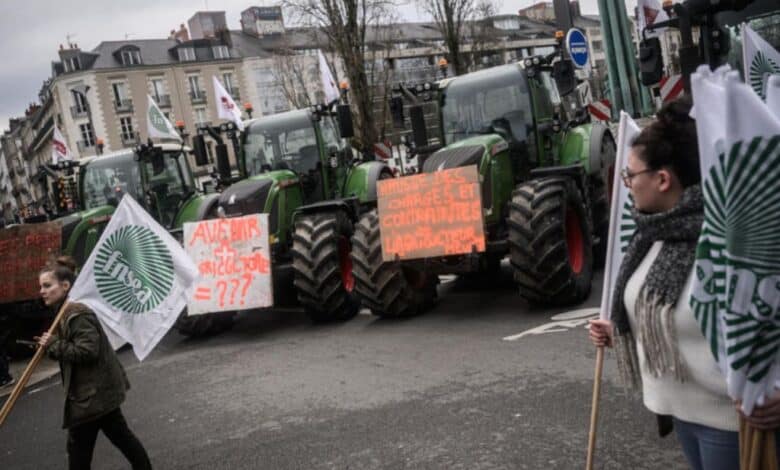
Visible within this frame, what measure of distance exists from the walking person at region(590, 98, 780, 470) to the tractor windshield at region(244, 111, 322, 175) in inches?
334

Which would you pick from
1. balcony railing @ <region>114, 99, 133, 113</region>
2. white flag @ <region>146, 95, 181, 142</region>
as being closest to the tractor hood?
white flag @ <region>146, 95, 181, 142</region>

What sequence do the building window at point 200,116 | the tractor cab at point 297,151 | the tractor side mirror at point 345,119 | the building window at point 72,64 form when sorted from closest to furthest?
1. the tractor side mirror at point 345,119
2. the tractor cab at point 297,151
3. the building window at point 72,64
4. the building window at point 200,116

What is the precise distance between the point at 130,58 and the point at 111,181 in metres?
53.0

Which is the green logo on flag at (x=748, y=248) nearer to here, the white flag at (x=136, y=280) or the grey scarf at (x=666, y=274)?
the grey scarf at (x=666, y=274)

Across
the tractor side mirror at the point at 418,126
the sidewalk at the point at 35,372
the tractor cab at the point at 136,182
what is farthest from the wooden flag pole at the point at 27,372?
the tractor cab at the point at 136,182

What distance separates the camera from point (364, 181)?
10.5 meters

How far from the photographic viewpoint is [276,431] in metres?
5.33

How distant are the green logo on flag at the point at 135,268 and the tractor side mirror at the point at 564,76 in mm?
5166

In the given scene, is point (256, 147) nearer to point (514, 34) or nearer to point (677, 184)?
point (677, 184)

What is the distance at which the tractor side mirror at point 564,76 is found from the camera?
815 cm

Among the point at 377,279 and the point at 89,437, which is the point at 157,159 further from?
the point at 89,437

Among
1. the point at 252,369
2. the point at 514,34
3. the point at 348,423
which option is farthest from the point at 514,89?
the point at 514,34

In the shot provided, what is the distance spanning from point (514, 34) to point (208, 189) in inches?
2667

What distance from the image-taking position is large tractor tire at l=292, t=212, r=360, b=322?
8.56m
